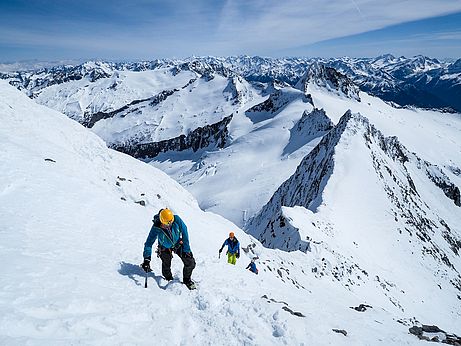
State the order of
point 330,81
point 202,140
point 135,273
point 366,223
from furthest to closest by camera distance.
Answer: point 202,140
point 330,81
point 366,223
point 135,273

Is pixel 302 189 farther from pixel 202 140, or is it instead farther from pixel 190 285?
pixel 202 140

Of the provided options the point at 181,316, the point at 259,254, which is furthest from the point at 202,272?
the point at 259,254

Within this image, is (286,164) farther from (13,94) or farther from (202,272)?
(202,272)

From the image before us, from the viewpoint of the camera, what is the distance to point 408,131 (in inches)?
5404

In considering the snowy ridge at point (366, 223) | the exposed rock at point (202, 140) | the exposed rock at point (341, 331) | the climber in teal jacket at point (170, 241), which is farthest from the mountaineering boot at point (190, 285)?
the exposed rock at point (202, 140)

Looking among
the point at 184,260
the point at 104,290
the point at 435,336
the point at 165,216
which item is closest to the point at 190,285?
the point at 184,260

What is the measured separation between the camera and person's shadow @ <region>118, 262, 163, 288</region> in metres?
10.9

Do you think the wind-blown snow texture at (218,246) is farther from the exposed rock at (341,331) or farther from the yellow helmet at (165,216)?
the yellow helmet at (165,216)

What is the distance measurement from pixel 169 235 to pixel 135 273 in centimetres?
184

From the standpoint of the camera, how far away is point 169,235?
10.9 m

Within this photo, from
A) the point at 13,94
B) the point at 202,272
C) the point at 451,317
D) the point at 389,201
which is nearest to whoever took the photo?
the point at 202,272

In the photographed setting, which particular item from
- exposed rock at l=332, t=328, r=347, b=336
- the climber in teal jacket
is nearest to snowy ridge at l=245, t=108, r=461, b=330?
exposed rock at l=332, t=328, r=347, b=336

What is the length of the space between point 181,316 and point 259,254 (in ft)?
55.1

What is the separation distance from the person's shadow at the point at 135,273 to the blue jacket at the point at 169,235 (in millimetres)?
765
